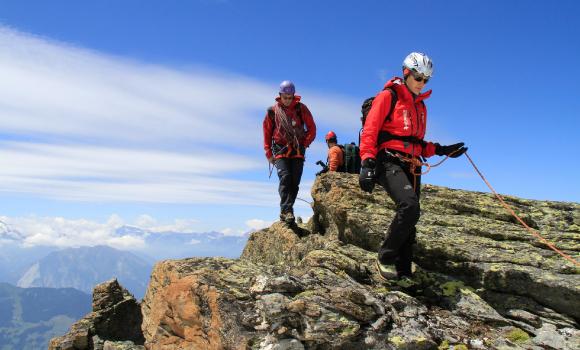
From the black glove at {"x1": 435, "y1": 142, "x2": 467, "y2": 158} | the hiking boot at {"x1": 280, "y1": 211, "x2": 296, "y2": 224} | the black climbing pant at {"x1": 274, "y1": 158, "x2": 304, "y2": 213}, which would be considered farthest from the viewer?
the hiking boot at {"x1": 280, "y1": 211, "x2": 296, "y2": 224}

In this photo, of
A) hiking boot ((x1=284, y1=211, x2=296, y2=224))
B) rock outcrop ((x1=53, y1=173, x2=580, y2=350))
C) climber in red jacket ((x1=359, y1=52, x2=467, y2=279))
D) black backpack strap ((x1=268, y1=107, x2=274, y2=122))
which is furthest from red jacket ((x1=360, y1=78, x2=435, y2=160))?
hiking boot ((x1=284, y1=211, x2=296, y2=224))

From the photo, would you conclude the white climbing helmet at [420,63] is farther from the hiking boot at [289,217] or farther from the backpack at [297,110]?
the hiking boot at [289,217]

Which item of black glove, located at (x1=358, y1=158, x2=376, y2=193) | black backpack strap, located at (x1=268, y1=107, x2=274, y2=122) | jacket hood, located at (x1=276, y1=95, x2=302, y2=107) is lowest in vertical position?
black glove, located at (x1=358, y1=158, x2=376, y2=193)

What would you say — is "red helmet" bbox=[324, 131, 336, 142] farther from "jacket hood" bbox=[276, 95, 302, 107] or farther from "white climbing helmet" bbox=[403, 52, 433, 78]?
"white climbing helmet" bbox=[403, 52, 433, 78]

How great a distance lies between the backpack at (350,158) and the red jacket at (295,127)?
3.91 meters

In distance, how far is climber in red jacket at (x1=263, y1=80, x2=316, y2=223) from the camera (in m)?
15.7

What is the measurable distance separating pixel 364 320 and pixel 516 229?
8.00 meters

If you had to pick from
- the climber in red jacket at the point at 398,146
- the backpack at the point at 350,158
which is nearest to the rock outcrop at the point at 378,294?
the climber in red jacket at the point at 398,146

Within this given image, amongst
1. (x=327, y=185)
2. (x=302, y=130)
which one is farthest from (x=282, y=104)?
(x=327, y=185)

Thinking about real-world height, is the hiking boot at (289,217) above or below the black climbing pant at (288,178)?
below

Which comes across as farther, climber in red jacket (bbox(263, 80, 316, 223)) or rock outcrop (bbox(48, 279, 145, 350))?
rock outcrop (bbox(48, 279, 145, 350))

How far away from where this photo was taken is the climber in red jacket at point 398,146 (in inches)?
368

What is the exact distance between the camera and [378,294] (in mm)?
9109

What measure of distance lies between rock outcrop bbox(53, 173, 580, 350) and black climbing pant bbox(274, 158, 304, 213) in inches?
98.6
